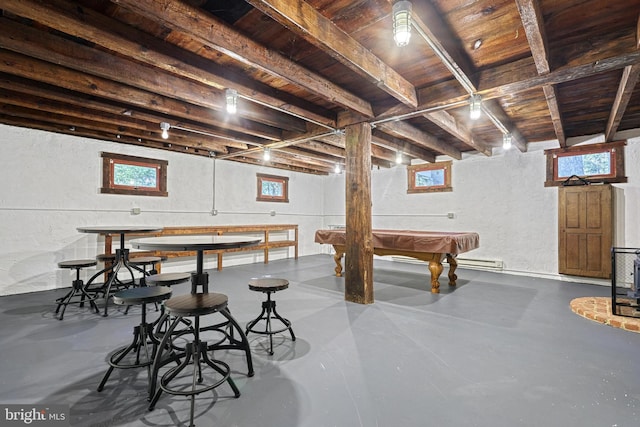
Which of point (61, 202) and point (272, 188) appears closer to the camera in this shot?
point (61, 202)

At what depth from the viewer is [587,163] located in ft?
16.5

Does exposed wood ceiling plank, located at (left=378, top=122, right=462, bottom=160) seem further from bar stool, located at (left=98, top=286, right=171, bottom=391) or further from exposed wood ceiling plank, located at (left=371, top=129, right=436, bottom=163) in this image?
bar stool, located at (left=98, top=286, right=171, bottom=391)

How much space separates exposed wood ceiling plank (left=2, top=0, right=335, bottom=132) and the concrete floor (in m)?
2.42

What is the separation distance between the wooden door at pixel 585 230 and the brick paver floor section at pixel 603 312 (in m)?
1.12

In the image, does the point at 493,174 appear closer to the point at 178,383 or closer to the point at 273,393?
the point at 273,393

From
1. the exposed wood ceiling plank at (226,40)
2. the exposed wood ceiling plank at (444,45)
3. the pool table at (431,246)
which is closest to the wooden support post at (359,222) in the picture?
the pool table at (431,246)

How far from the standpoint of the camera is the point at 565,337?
2.70 metres

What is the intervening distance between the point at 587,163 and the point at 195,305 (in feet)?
21.1

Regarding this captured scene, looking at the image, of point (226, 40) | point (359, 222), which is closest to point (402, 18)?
point (226, 40)

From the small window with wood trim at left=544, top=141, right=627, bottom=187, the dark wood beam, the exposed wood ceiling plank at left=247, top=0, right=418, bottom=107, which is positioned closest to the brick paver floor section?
the small window with wood trim at left=544, top=141, right=627, bottom=187

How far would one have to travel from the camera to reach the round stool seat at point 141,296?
6.66ft

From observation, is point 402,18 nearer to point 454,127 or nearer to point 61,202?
point 454,127

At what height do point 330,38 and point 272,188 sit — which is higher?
point 330,38

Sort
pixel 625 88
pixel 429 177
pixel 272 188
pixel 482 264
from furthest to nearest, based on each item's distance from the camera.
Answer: pixel 272 188 < pixel 429 177 < pixel 482 264 < pixel 625 88
